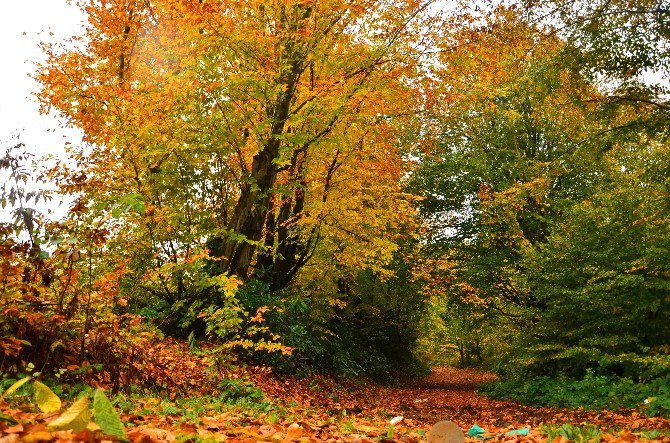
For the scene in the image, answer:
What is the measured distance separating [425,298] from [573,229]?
345 inches

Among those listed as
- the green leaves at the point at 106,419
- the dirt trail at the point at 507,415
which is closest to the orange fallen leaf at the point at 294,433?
the green leaves at the point at 106,419

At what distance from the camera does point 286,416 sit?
5438mm

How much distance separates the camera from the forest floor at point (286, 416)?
2840 millimetres

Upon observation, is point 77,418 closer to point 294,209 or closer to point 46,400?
point 46,400

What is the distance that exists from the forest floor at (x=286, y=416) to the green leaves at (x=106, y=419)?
0.19 ft

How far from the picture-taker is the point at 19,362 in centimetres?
464

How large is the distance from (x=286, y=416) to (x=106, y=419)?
3377mm

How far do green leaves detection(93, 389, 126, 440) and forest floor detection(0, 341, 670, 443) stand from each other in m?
0.06

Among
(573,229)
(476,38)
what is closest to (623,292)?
(573,229)

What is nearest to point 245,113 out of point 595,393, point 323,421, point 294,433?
point 323,421

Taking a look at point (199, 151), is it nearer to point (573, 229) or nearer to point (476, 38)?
point (476, 38)

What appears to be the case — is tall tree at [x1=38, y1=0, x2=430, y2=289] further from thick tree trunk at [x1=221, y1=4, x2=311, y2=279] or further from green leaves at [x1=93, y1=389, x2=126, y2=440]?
green leaves at [x1=93, y1=389, x2=126, y2=440]

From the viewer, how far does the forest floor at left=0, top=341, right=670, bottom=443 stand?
284 centimetres

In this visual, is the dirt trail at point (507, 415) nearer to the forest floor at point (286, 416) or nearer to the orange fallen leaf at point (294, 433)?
the forest floor at point (286, 416)
